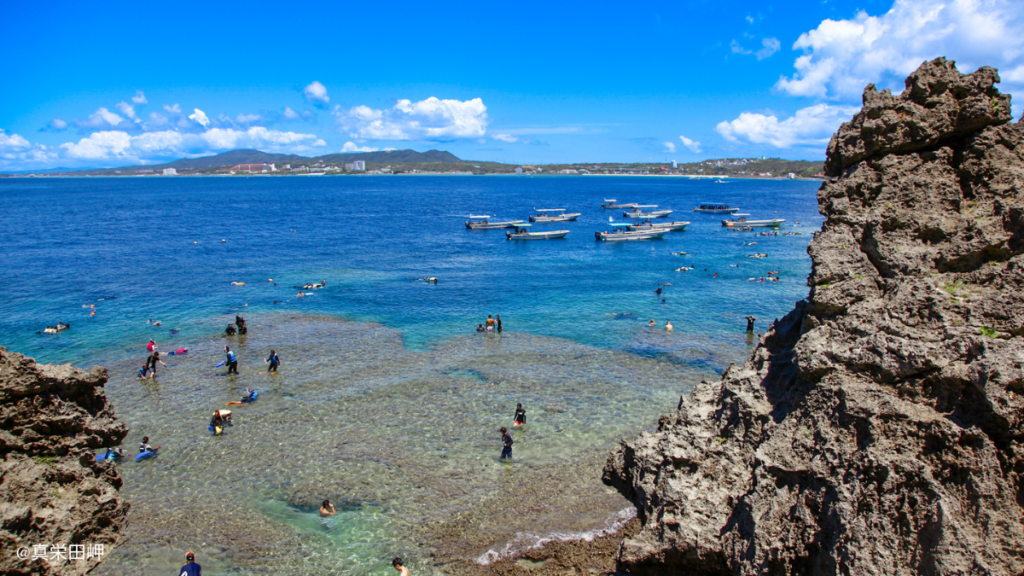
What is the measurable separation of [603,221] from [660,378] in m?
95.5

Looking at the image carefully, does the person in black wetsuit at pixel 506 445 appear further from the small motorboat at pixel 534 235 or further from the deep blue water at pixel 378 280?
the small motorboat at pixel 534 235

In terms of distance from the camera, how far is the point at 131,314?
138 ft

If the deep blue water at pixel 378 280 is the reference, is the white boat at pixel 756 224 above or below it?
above

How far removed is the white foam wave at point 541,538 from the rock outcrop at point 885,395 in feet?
12.3

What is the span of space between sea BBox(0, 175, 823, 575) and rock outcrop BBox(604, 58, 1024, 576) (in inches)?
238

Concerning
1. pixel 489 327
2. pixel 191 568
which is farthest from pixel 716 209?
pixel 191 568

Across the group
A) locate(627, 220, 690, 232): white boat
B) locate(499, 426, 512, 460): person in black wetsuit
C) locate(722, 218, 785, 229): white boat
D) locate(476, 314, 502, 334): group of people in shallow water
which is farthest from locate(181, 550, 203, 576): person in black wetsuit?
locate(722, 218, 785, 229): white boat

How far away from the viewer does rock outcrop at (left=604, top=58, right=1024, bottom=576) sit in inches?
311

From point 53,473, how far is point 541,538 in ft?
38.7

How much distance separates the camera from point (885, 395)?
28.9 ft

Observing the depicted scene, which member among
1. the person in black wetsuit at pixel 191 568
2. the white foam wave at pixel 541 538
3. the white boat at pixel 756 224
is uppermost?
the white boat at pixel 756 224

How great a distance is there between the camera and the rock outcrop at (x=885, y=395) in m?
7.90

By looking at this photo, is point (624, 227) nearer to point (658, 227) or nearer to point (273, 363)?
point (658, 227)

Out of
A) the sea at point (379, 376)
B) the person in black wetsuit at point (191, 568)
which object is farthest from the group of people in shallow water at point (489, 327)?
the person in black wetsuit at point (191, 568)
